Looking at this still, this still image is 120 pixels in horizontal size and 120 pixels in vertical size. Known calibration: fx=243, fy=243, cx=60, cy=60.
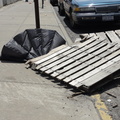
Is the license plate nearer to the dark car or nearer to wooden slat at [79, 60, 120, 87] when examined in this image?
the dark car

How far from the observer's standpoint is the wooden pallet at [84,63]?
4345 millimetres

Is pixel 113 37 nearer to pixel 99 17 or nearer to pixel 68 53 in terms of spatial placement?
pixel 68 53

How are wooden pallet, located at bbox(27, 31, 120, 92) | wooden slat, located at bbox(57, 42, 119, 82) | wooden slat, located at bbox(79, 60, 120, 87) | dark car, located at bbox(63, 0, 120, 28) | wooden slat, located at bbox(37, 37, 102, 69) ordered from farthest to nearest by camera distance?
dark car, located at bbox(63, 0, 120, 28), wooden slat, located at bbox(37, 37, 102, 69), wooden slat, located at bbox(57, 42, 119, 82), wooden pallet, located at bbox(27, 31, 120, 92), wooden slat, located at bbox(79, 60, 120, 87)

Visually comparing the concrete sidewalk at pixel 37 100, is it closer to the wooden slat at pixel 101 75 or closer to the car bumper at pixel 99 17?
the wooden slat at pixel 101 75

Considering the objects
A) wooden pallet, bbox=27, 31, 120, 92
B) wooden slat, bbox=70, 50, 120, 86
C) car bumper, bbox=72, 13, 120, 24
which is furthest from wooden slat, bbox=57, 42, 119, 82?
car bumper, bbox=72, 13, 120, 24

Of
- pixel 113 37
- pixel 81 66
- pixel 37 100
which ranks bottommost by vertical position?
pixel 37 100

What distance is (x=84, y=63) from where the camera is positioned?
4930 millimetres

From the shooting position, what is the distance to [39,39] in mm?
6102

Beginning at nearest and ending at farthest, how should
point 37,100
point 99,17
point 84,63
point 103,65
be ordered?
point 37,100, point 103,65, point 84,63, point 99,17

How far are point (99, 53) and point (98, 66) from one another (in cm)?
57

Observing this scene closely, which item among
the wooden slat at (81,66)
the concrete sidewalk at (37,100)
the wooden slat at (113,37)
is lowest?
the concrete sidewalk at (37,100)

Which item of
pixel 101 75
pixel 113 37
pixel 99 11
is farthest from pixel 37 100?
pixel 99 11

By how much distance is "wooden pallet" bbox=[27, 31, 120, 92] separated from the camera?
434 cm

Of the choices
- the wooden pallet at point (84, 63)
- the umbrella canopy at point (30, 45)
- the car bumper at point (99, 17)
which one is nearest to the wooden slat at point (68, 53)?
the wooden pallet at point (84, 63)
